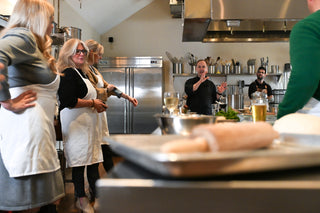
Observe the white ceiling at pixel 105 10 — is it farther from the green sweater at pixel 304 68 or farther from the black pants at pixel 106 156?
the green sweater at pixel 304 68

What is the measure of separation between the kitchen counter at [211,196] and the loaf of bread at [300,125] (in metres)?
0.29

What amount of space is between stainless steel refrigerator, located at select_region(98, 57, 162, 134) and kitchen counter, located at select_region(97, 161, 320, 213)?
564 cm

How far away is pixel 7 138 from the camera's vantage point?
1.52 metres

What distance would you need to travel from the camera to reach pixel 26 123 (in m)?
1.52

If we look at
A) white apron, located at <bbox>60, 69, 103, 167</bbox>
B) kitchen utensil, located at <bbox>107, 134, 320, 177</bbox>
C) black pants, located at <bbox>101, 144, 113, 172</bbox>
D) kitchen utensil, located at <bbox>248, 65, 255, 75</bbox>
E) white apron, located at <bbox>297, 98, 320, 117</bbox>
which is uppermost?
kitchen utensil, located at <bbox>248, 65, 255, 75</bbox>

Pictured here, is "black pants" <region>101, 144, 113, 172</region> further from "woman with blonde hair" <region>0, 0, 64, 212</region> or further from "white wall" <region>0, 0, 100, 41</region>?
"white wall" <region>0, 0, 100, 41</region>

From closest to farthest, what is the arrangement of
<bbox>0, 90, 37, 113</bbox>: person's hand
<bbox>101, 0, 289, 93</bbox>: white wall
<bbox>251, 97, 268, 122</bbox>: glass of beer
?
1. <bbox>251, 97, 268, 122</bbox>: glass of beer
2. <bbox>0, 90, 37, 113</bbox>: person's hand
3. <bbox>101, 0, 289, 93</bbox>: white wall

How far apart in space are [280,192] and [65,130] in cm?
233

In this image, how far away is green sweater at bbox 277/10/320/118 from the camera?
3.83 feet

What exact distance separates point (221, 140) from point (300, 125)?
14.8 inches

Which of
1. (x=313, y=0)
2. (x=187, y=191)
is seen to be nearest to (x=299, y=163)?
(x=187, y=191)

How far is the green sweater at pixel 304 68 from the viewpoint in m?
1.17

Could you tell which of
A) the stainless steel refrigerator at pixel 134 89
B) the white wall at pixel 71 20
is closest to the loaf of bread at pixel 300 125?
the white wall at pixel 71 20

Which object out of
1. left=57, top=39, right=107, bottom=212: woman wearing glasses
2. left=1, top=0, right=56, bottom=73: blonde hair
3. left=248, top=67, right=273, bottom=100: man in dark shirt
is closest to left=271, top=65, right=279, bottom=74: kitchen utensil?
left=248, top=67, right=273, bottom=100: man in dark shirt
